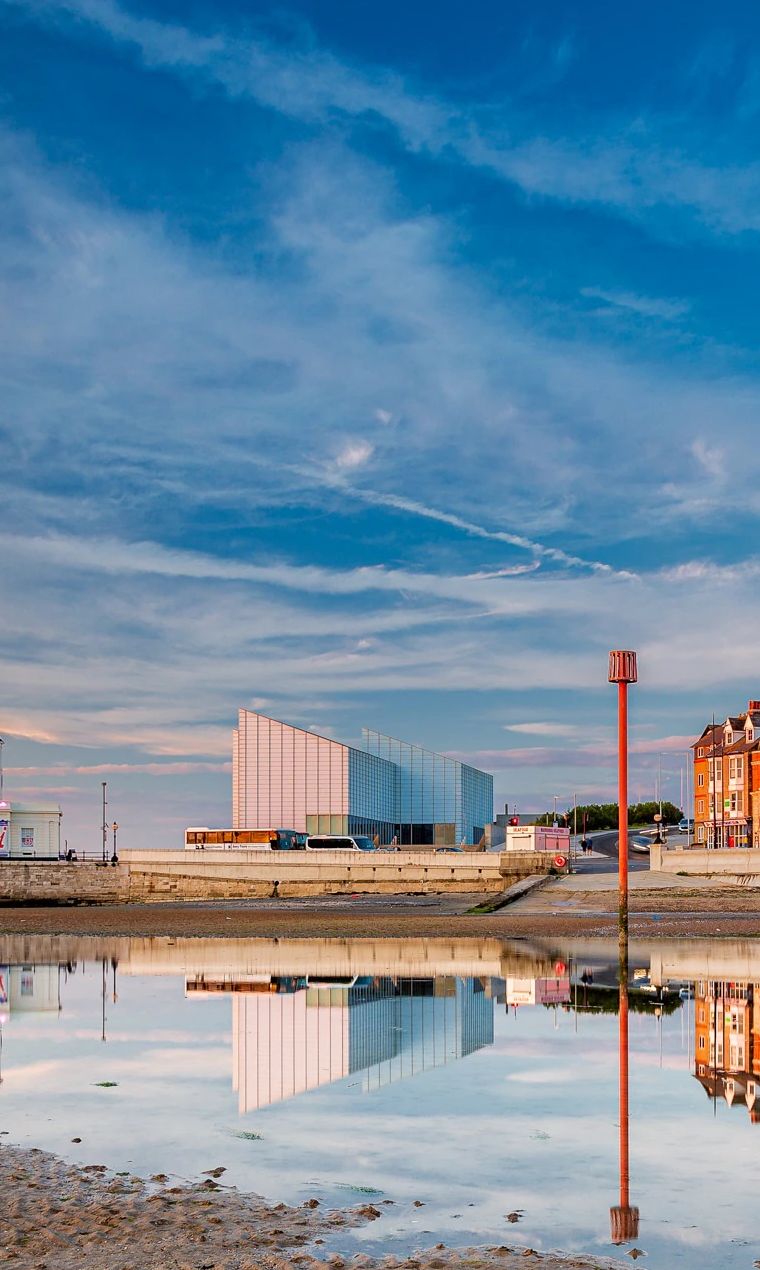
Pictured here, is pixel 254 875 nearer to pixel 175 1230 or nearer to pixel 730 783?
pixel 730 783

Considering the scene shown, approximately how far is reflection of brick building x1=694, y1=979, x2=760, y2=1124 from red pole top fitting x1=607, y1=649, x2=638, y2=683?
33028 mm

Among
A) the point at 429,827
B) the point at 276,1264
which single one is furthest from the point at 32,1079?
the point at 429,827

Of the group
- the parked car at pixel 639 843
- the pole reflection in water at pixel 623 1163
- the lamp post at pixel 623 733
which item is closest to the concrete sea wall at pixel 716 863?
the lamp post at pixel 623 733

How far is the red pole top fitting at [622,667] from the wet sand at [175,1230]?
161 ft

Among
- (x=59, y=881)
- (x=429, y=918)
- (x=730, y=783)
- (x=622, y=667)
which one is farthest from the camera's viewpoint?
(x=730, y=783)

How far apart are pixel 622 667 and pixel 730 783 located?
2119 inches

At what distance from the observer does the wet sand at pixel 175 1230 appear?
341 inches

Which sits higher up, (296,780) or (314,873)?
(296,780)

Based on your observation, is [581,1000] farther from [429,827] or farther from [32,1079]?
[429,827]

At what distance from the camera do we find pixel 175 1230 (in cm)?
952

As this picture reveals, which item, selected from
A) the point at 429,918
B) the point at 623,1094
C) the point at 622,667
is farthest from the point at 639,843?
the point at 623,1094

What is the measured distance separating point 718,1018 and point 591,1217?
1217 centimetres

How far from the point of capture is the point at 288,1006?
23.4 meters

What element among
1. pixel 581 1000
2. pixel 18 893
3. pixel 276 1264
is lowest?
pixel 18 893
